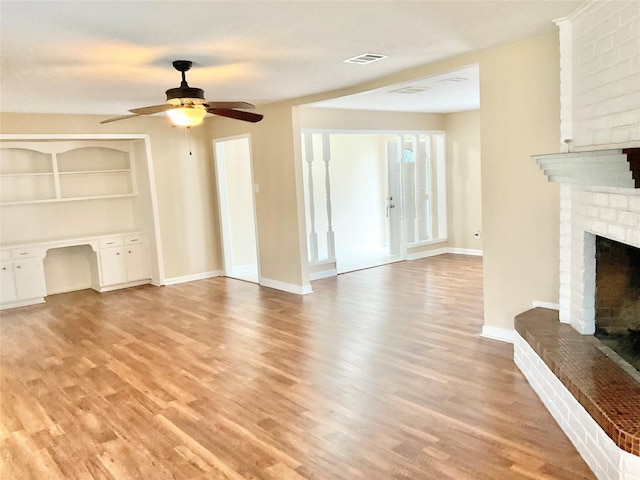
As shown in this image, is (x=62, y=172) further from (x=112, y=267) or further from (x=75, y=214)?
(x=112, y=267)

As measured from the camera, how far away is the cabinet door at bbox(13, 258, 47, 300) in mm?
6340

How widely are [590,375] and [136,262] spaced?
244 inches

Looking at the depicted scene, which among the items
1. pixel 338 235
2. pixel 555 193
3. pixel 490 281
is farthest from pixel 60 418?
pixel 338 235

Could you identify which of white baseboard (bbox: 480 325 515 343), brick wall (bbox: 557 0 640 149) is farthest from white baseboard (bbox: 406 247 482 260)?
brick wall (bbox: 557 0 640 149)

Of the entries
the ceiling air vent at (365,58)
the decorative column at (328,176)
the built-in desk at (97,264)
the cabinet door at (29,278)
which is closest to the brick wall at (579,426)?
the ceiling air vent at (365,58)

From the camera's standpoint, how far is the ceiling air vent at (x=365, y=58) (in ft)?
12.8

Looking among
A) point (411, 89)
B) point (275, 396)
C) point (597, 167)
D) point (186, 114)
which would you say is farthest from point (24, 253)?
point (597, 167)

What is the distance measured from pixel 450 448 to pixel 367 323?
2.33 meters

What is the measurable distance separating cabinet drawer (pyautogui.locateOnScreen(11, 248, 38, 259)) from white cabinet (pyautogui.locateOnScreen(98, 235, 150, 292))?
0.81 metres

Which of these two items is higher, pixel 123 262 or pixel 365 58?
pixel 365 58

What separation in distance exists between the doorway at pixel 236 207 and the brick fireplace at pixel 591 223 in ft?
16.0

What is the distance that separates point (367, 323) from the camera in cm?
499

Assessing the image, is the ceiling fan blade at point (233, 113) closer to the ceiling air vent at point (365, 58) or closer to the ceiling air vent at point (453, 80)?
the ceiling air vent at point (365, 58)

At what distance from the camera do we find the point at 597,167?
2.42 m
